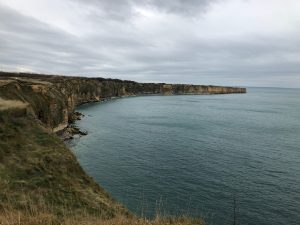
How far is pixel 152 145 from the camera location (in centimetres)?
6594

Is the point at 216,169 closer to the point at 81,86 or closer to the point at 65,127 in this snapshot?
the point at 65,127

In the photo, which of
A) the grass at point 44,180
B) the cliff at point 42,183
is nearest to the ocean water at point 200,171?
the grass at point 44,180

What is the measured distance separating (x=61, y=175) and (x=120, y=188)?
18280 millimetres

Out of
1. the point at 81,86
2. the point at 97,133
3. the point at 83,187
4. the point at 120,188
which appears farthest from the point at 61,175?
the point at 81,86

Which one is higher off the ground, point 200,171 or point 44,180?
point 44,180

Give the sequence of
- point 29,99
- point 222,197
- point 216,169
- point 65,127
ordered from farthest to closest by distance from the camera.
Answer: point 65,127
point 29,99
point 216,169
point 222,197

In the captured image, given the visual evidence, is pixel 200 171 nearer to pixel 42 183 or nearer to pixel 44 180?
pixel 44 180

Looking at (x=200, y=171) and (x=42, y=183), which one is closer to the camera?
(x=42, y=183)

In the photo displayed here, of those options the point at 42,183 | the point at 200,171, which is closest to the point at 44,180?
the point at 42,183

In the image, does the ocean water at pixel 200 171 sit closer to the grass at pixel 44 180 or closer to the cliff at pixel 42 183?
the grass at pixel 44 180

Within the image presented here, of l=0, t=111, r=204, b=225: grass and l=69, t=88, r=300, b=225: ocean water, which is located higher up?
l=0, t=111, r=204, b=225: grass

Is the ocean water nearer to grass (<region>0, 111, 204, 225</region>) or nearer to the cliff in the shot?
grass (<region>0, 111, 204, 225</region>)

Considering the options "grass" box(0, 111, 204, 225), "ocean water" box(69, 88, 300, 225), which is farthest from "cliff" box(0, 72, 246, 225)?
"ocean water" box(69, 88, 300, 225)

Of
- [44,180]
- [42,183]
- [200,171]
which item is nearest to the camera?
[42,183]
